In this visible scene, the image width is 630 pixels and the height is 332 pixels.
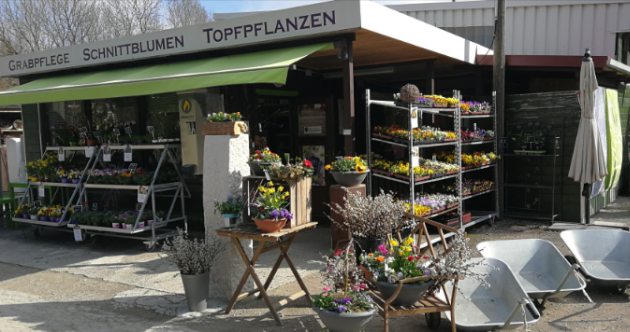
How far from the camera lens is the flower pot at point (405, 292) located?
3.61 meters

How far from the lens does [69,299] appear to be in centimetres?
538

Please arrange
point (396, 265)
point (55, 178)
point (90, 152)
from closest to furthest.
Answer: point (396, 265) → point (90, 152) → point (55, 178)

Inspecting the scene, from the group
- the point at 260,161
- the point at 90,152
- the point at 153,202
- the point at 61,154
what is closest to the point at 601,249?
the point at 260,161

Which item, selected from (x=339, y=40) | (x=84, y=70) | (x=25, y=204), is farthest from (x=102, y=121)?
(x=339, y=40)

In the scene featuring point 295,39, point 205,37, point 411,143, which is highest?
point 205,37

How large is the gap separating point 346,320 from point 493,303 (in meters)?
1.73

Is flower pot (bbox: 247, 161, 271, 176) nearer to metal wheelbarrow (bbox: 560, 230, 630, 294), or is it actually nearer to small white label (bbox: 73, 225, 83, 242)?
metal wheelbarrow (bbox: 560, 230, 630, 294)

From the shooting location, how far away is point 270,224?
438cm

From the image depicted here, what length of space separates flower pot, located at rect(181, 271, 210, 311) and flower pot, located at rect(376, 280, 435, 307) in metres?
1.85

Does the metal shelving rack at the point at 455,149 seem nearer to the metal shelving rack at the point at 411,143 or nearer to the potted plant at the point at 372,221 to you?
the metal shelving rack at the point at 411,143

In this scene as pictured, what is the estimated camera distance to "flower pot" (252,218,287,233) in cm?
438

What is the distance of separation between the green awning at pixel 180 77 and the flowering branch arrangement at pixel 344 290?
2439mm

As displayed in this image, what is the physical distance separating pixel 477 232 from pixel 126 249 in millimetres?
5710

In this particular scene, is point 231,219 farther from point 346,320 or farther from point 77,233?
point 77,233
